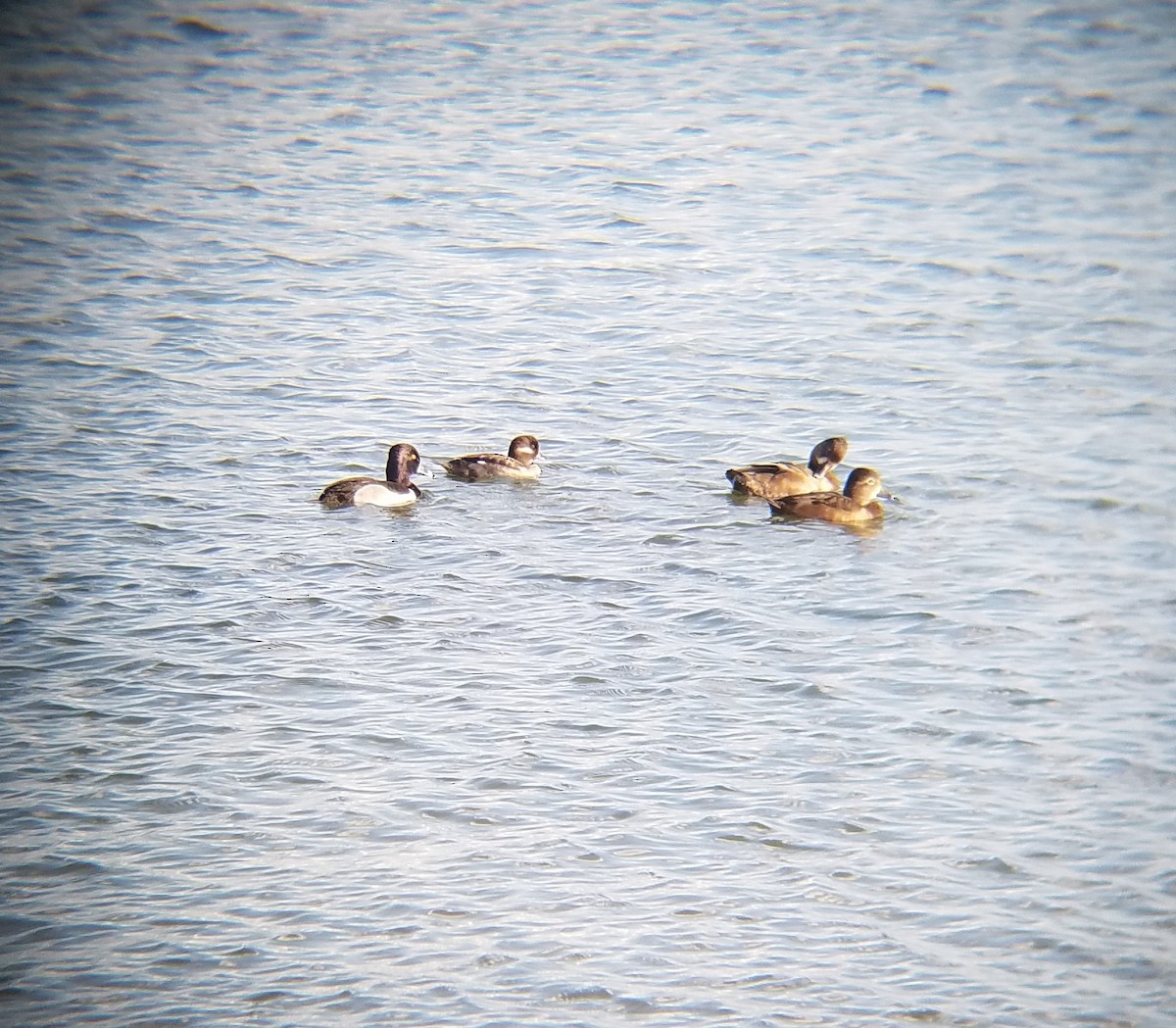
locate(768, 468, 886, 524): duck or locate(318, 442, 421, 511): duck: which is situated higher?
locate(768, 468, 886, 524): duck

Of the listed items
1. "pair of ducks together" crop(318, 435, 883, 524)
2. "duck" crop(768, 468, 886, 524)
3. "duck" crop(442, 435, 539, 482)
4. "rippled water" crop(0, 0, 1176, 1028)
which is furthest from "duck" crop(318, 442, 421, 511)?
"duck" crop(768, 468, 886, 524)

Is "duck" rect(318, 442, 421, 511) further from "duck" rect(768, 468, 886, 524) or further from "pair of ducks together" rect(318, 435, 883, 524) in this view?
"duck" rect(768, 468, 886, 524)

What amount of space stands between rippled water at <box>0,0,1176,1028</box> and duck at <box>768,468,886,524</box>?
6.3 inches

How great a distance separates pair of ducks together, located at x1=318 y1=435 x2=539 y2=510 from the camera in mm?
11711

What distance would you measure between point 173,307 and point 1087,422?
9.52 m

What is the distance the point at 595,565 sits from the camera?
10.8 m

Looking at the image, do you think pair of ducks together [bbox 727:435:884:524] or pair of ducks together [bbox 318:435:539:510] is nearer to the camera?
pair of ducks together [bbox 727:435:884:524]

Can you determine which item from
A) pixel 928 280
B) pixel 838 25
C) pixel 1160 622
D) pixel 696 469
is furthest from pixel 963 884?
pixel 838 25

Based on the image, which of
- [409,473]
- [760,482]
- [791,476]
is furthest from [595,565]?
[409,473]

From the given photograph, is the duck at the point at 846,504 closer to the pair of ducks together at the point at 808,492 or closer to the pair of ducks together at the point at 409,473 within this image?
the pair of ducks together at the point at 808,492

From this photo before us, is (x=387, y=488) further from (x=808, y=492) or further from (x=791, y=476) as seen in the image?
(x=808, y=492)

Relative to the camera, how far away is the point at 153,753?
8281mm

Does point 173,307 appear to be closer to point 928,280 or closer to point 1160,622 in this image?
point 928,280

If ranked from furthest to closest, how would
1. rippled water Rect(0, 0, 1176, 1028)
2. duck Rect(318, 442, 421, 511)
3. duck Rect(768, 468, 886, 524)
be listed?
duck Rect(318, 442, 421, 511) < duck Rect(768, 468, 886, 524) < rippled water Rect(0, 0, 1176, 1028)
